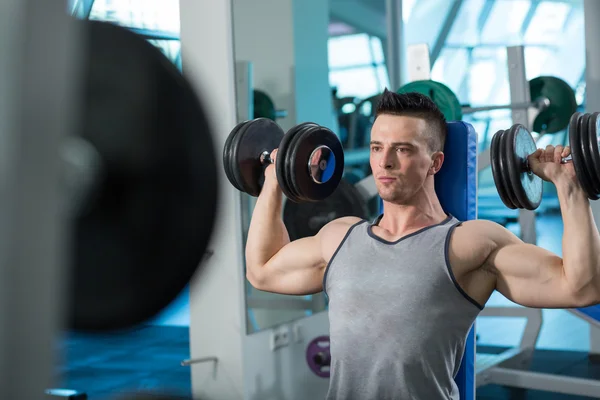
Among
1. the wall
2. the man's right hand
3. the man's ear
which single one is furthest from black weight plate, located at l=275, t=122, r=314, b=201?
the wall

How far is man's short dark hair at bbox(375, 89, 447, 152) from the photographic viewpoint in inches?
74.6

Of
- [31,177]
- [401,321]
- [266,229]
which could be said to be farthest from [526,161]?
[31,177]

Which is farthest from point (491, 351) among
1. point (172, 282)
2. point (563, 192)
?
point (172, 282)

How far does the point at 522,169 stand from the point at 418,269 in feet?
1.07

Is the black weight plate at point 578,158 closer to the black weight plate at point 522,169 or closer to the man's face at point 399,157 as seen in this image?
the black weight plate at point 522,169

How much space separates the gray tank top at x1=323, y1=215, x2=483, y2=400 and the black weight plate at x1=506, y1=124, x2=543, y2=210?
0.19m

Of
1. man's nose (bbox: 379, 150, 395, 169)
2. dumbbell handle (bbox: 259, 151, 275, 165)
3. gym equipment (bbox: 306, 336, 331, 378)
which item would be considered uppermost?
dumbbell handle (bbox: 259, 151, 275, 165)

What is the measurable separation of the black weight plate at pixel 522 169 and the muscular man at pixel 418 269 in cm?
4

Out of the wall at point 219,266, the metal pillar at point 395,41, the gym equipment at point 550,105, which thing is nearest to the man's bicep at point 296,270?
the wall at point 219,266

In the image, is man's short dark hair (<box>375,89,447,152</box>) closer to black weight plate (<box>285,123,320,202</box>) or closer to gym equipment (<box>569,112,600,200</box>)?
black weight plate (<box>285,123,320,202</box>)

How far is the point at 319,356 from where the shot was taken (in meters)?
3.31

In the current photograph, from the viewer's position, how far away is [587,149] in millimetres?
1580

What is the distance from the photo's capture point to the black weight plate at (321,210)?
11.0 feet

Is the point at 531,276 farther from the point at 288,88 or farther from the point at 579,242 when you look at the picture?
the point at 288,88
